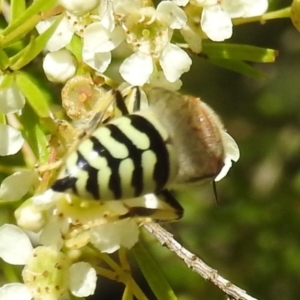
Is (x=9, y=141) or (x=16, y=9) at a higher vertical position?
(x=16, y=9)

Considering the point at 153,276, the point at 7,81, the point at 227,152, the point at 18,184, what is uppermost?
the point at 7,81

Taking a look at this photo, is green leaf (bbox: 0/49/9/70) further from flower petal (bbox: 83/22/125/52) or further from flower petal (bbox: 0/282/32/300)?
flower petal (bbox: 0/282/32/300)

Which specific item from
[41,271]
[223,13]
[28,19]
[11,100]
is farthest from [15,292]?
[223,13]

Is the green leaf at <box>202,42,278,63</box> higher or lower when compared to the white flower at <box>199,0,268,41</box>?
lower

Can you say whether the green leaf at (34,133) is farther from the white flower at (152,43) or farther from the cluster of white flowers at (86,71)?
the white flower at (152,43)

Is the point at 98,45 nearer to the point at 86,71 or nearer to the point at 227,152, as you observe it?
the point at 86,71

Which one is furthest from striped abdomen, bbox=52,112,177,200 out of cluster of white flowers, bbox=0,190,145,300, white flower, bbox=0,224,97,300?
white flower, bbox=0,224,97,300

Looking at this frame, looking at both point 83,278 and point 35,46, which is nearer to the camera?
point 35,46
